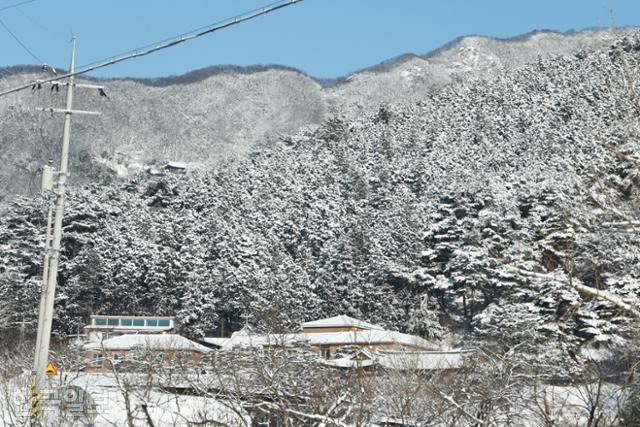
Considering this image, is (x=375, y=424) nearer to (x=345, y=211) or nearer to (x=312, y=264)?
(x=312, y=264)

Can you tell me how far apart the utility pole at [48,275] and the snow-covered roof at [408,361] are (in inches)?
252

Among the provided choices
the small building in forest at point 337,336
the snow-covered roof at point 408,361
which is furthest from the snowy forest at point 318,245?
the snow-covered roof at point 408,361

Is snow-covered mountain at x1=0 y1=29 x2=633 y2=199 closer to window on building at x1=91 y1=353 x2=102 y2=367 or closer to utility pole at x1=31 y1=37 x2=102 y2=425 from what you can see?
window on building at x1=91 y1=353 x2=102 y2=367

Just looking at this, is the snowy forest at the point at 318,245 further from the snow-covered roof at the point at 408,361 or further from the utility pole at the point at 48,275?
the utility pole at the point at 48,275

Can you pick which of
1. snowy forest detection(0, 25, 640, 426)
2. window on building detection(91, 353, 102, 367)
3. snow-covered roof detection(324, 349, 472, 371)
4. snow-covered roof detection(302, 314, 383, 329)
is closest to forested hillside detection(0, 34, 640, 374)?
snowy forest detection(0, 25, 640, 426)

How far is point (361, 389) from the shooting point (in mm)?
13422

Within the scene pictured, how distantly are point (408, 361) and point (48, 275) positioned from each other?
1163cm

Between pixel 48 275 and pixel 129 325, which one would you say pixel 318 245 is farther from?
pixel 48 275

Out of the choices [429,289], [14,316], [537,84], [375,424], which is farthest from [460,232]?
[537,84]

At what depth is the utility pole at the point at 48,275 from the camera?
1177 cm

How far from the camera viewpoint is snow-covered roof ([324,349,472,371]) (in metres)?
20.1

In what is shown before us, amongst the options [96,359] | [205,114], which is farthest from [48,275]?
[205,114]

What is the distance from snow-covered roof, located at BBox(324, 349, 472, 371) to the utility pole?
6400mm

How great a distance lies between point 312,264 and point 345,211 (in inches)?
436
